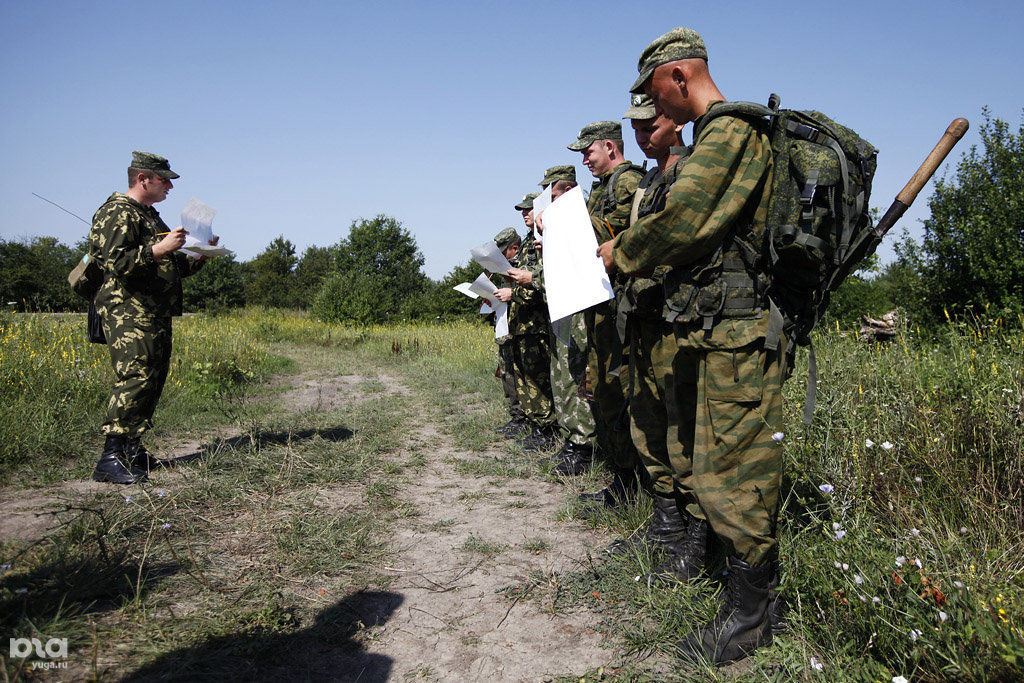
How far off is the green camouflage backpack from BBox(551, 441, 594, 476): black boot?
96.4 inches

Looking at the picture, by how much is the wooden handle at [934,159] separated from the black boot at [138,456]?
4744 millimetres

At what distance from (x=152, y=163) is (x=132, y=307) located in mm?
1102

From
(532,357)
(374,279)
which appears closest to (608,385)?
(532,357)

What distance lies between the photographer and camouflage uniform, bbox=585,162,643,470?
3.35m

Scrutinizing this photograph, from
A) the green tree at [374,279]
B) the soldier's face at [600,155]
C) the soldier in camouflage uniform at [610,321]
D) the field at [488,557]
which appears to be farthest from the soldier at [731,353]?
the green tree at [374,279]

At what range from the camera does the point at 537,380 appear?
17.4 feet

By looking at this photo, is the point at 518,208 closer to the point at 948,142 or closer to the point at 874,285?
the point at 948,142

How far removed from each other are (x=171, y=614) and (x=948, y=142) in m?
3.57

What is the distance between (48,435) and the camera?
14.8 feet

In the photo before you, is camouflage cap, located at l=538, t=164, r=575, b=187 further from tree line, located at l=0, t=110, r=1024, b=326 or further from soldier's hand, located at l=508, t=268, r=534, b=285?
tree line, located at l=0, t=110, r=1024, b=326

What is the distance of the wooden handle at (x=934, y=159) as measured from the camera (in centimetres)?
216

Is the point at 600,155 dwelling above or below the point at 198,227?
above

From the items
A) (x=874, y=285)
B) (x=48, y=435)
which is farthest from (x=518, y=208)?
(x=874, y=285)

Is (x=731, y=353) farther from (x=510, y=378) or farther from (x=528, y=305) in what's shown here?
(x=510, y=378)
